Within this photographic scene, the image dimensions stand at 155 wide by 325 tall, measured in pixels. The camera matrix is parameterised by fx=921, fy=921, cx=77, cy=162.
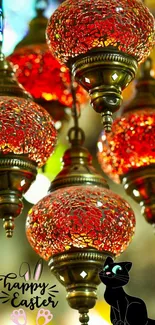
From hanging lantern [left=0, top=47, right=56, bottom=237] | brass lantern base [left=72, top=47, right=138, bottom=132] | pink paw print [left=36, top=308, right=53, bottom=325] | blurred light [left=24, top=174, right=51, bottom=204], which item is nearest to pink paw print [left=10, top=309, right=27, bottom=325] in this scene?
pink paw print [left=36, top=308, right=53, bottom=325]

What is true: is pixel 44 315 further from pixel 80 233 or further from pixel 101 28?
pixel 101 28

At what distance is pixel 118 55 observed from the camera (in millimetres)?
1039

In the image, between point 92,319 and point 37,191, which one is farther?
point 92,319

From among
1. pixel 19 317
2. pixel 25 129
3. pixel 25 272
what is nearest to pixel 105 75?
pixel 25 129

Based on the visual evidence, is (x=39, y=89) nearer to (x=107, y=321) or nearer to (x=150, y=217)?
(x=150, y=217)

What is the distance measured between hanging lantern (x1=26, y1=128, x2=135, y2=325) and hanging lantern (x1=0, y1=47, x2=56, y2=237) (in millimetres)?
44

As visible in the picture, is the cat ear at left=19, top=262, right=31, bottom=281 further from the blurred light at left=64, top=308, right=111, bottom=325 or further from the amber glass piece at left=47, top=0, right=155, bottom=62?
the amber glass piece at left=47, top=0, right=155, bottom=62

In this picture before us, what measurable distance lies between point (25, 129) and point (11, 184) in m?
0.07

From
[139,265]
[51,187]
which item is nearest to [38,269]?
[51,187]

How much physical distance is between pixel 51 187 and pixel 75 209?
0.13 metres

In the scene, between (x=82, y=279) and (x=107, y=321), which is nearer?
(x=82, y=279)

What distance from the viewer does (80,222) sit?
1.15m

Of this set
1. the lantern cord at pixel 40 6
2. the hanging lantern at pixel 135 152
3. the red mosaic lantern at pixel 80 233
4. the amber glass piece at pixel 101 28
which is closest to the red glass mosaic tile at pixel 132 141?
the hanging lantern at pixel 135 152

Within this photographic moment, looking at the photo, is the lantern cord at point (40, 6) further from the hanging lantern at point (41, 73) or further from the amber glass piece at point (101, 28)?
the amber glass piece at point (101, 28)
